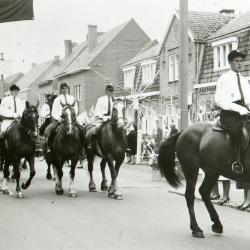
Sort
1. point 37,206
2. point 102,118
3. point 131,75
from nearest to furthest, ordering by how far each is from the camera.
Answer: point 37,206 → point 102,118 → point 131,75

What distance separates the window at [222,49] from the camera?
27922mm

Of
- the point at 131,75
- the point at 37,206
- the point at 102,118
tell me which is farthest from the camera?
the point at 131,75

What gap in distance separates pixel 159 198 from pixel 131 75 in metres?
30.1

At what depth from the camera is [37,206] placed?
1123cm

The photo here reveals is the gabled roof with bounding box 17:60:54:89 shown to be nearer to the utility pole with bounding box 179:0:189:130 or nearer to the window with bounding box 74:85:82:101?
the window with bounding box 74:85:82:101

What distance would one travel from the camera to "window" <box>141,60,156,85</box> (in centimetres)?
3731

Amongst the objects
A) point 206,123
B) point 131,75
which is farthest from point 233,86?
point 131,75

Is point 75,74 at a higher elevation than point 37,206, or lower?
higher

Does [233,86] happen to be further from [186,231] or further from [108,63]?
[108,63]

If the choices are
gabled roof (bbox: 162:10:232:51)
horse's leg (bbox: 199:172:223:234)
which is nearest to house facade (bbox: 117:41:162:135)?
gabled roof (bbox: 162:10:232:51)

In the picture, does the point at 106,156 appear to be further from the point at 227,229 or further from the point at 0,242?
the point at 0,242

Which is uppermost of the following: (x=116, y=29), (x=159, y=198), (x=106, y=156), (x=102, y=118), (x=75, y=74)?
(x=116, y=29)

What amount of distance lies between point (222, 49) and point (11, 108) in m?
17.3

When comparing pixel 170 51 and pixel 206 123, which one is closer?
pixel 206 123
